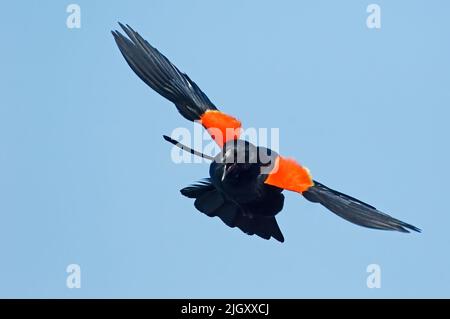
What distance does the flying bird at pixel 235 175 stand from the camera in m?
17.7

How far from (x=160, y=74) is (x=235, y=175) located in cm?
305

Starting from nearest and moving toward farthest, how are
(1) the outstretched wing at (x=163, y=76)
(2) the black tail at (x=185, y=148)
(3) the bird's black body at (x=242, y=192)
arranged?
(2) the black tail at (x=185, y=148) < (3) the bird's black body at (x=242, y=192) < (1) the outstretched wing at (x=163, y=76)

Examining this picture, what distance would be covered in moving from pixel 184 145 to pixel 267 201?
185 centimetres

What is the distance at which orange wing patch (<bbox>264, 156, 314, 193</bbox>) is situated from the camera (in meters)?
17.9

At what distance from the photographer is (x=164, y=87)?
65.9ft

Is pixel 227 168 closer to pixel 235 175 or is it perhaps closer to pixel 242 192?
pixel 235 175

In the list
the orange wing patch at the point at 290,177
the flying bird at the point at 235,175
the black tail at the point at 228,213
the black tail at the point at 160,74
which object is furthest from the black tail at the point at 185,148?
the black tail at the point at 160,74

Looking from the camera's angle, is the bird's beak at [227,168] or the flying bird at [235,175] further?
the bird's beak at [227,168]

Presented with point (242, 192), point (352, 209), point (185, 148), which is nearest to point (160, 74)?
point (185, 148)

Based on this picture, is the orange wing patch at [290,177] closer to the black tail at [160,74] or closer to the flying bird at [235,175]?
the flying bird at [235,175]

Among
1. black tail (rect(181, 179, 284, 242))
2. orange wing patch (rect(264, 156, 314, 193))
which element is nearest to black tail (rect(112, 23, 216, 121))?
black tail (rect(181, 179, 284, 242))
